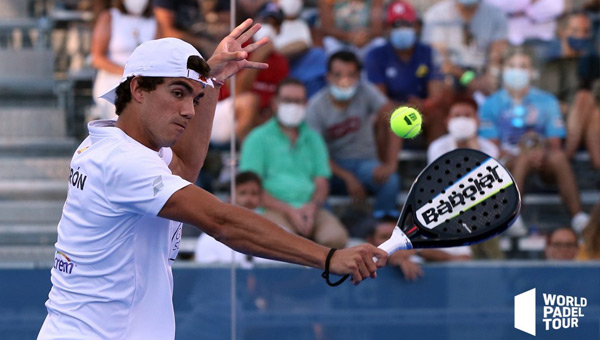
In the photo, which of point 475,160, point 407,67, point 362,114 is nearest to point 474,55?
point 407,67

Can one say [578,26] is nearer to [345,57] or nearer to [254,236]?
[345,57]

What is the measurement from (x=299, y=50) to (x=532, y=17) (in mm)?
1818

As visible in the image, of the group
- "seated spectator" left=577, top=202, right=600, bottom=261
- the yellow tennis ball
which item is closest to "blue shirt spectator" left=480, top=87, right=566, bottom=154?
"seated spectator" left=577, top=202, right=600, bottom=261

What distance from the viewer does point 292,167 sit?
633 cm

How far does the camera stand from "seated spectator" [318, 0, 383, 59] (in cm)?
725

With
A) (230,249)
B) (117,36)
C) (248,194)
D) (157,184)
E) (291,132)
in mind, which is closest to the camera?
(157,184)

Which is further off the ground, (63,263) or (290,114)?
(290,114)

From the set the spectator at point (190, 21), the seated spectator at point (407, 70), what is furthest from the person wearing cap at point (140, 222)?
the seated spectator at point (407, 70)

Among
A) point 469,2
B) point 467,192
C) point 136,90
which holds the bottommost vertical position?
point 467,192

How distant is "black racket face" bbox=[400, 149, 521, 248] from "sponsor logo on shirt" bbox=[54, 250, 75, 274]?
42.0 inches

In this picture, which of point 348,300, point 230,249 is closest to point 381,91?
point 230,249

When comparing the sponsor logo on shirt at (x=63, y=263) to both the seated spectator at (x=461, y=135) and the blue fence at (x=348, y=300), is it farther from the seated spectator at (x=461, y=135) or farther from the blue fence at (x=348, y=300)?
the seated spectator at (x=461, y=135)

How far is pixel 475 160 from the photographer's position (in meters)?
3.31

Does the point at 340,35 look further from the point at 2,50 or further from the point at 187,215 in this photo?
the point at 187,215
